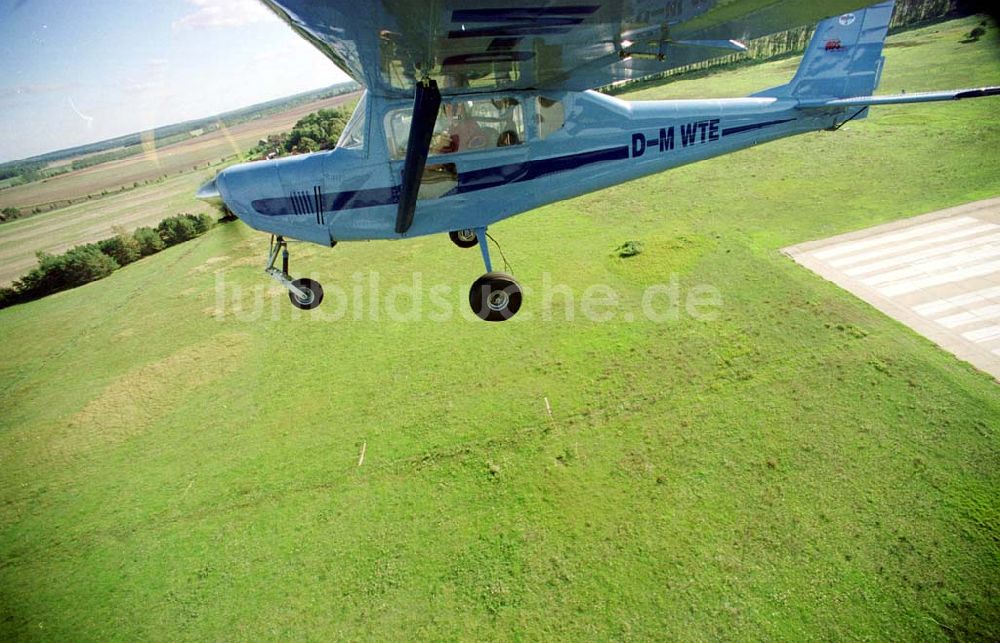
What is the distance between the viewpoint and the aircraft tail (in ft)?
28.4

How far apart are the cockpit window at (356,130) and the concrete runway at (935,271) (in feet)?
45.7

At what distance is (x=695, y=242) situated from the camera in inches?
649

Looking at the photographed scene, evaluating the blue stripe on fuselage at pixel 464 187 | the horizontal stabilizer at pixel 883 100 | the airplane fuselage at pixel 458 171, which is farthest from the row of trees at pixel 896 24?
the blue stripe on fuselage at pixel 464 187

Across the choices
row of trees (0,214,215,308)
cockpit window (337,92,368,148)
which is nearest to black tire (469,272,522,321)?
cockpit window (337,92,368,148)

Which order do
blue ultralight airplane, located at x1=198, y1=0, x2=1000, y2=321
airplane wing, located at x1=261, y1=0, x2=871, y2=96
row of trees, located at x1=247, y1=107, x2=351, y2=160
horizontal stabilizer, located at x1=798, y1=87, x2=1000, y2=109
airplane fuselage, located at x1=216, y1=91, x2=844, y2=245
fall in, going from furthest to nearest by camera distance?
1. row of trees, located at x1=247, y1=107, x2=351, y2=160
2. horizontal stabilizer, located at x1=798, y1=87, x2=1000, y2=109
3. airplane fuselage, located at x1=216, y1=91, x2=844, y2=245
4. blue ultralight airplane, located at x1=198, y1=0, x2=1000, y2=321
5. airplane wing, located at x1=261, y1=0, x2=871, y2=96

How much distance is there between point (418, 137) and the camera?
5727 mm

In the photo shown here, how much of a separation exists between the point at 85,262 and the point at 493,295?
28694 mm

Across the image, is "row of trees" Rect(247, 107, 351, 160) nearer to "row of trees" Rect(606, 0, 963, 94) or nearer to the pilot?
the pilot

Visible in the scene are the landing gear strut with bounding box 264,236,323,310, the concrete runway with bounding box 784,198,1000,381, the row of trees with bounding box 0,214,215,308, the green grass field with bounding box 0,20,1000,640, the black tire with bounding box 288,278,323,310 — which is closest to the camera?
the green grass field with bounding box 0,20,1000,640

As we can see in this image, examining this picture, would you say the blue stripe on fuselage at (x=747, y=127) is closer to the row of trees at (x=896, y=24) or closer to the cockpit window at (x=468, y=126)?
the cockpit window at (x=468, y=126)

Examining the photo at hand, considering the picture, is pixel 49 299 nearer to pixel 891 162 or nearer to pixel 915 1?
pixel 891 162

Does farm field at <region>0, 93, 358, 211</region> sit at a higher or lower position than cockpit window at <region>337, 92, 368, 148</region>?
lower

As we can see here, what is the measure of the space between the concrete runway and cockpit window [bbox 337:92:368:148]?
13936mm

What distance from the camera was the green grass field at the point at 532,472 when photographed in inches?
278
